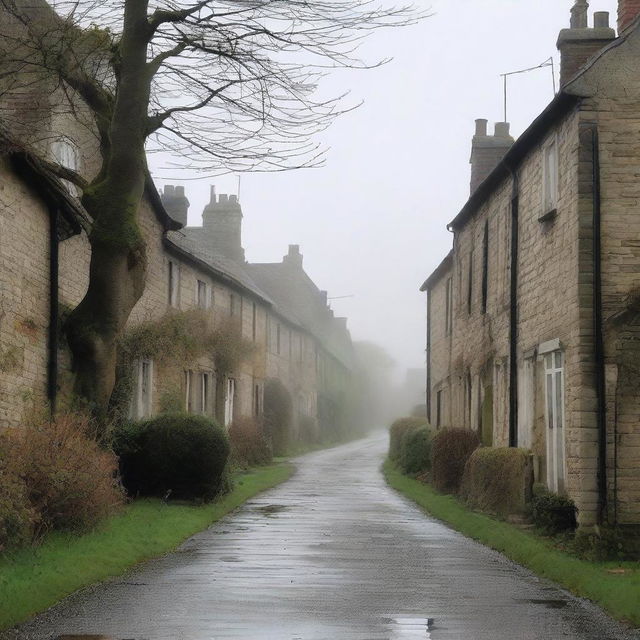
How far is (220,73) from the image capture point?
16219mm

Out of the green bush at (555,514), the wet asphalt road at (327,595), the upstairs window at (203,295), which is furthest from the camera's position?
the upstairs window at (203,295)

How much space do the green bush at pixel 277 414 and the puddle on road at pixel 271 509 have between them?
67.7 feet

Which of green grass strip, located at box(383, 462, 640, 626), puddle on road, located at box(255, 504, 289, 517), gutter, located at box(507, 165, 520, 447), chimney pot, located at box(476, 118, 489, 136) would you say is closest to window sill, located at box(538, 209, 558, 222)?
gutter, located at box(507, 165, 520, 447)

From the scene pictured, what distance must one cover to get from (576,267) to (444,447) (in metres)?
9.20

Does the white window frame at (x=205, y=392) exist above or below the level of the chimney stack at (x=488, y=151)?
below

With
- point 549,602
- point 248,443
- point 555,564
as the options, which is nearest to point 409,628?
point 549,602

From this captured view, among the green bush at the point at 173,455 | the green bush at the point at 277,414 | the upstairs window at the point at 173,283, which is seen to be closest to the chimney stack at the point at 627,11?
the green bush at the point at 173,455

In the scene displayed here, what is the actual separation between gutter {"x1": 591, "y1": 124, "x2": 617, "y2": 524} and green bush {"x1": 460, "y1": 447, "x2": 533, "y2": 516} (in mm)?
2635

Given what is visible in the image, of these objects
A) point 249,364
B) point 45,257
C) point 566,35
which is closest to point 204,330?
point 249,364

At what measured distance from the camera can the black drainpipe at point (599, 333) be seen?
13719 millimetres

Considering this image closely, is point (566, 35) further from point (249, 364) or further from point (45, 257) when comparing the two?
point (249, 364)

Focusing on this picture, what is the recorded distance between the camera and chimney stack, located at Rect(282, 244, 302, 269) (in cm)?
6694

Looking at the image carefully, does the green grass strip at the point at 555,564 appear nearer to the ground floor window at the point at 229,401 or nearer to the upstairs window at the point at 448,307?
the upstairs window at the point at 448,307

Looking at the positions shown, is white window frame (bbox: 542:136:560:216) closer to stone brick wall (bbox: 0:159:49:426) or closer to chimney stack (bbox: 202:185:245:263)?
stone brick wall (bbox: 0:159:49:426)
